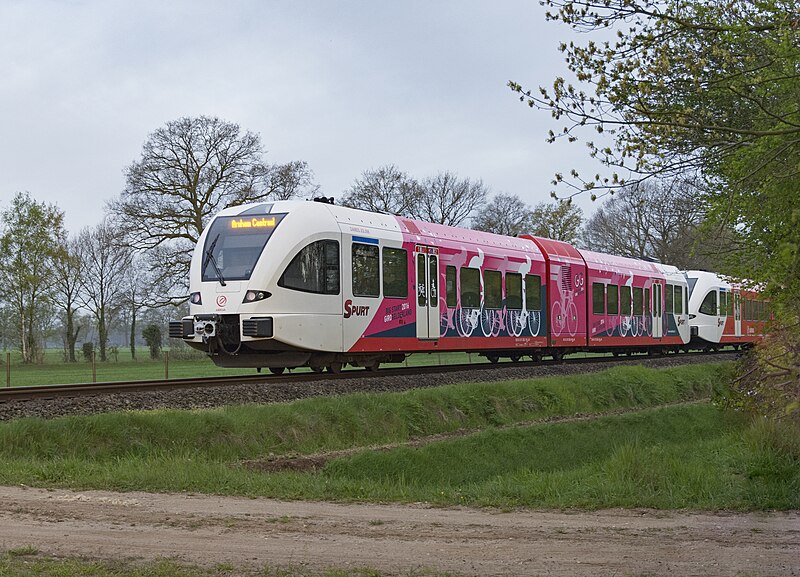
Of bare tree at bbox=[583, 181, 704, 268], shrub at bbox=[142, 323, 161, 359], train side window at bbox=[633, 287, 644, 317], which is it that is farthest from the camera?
bare tree at bbox=[583, 181, 704, 268]

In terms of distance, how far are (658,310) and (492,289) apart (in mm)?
12730

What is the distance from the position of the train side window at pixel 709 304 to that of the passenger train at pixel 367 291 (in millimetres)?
10407

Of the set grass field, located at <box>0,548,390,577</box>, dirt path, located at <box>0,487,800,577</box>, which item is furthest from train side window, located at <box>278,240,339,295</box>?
grass field, located at <box>0,548,390,577</box>

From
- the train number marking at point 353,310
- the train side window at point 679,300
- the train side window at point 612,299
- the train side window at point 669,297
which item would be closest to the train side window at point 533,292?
the train side window at point 612,299

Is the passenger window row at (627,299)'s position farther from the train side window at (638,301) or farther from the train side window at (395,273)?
the train side window at (395,273)

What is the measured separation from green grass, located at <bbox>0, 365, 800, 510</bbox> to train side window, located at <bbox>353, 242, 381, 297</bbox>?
236cm

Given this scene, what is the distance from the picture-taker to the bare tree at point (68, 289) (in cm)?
4269

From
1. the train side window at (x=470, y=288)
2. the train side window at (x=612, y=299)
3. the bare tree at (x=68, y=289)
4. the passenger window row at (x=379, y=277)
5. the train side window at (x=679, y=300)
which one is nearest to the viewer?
the passenger window row at (x=379, y=277)

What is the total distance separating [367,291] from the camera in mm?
19828

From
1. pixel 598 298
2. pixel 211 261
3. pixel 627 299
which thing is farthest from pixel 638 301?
pixel 211 261

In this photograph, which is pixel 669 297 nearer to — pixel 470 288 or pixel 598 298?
pixel 598 298

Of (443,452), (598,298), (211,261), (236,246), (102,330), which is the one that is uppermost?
(236,246)

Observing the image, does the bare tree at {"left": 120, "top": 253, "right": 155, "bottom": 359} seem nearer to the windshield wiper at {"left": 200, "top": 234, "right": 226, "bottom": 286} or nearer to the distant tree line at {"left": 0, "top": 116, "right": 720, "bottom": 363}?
A: the distant tree line at {"left": 0, "top": 116, "right": 720, "bottom": 363}

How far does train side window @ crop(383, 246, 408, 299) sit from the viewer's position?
67.0 ft
